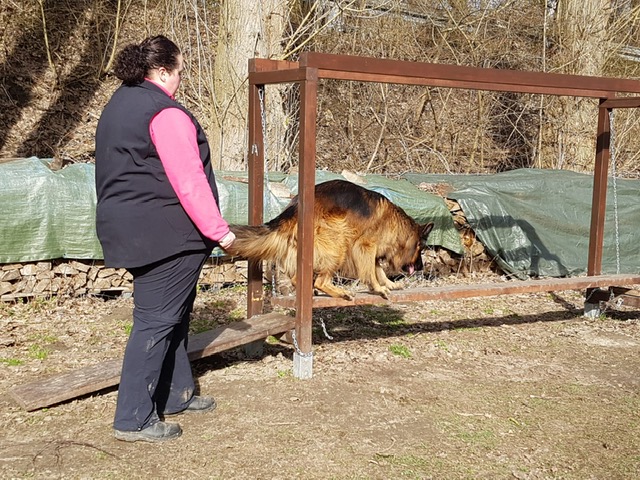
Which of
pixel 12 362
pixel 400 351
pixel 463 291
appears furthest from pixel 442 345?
pixel 12 362

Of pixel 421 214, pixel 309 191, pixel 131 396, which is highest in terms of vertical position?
pixel 309 191

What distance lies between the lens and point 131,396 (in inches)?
148

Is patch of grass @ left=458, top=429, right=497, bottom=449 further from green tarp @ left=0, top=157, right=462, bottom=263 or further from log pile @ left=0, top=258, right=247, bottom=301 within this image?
log pile @ left=0, top=258, right=247, bottom=301

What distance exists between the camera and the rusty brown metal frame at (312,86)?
4.69 meters

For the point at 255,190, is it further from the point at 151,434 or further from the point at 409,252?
the point at 151,434

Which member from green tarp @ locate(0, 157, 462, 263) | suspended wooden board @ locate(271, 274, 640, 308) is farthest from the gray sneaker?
green tarp @ locate(0, 157, 462, 263)

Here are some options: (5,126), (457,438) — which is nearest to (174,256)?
(457,438)

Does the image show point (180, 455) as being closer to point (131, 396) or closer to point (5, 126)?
point (131, 396)

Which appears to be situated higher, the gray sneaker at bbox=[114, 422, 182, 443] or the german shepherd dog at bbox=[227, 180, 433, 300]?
the german shepherd dog at bbox=[227, 180, 433, 300]

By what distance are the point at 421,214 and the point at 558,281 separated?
7.80 feet

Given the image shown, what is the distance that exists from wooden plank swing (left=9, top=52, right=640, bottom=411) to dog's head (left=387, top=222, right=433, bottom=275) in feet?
1.52

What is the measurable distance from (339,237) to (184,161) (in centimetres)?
209

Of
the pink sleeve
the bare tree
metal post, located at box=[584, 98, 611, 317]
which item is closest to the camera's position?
the pink sleeve

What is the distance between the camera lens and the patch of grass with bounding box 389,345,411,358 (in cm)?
569
